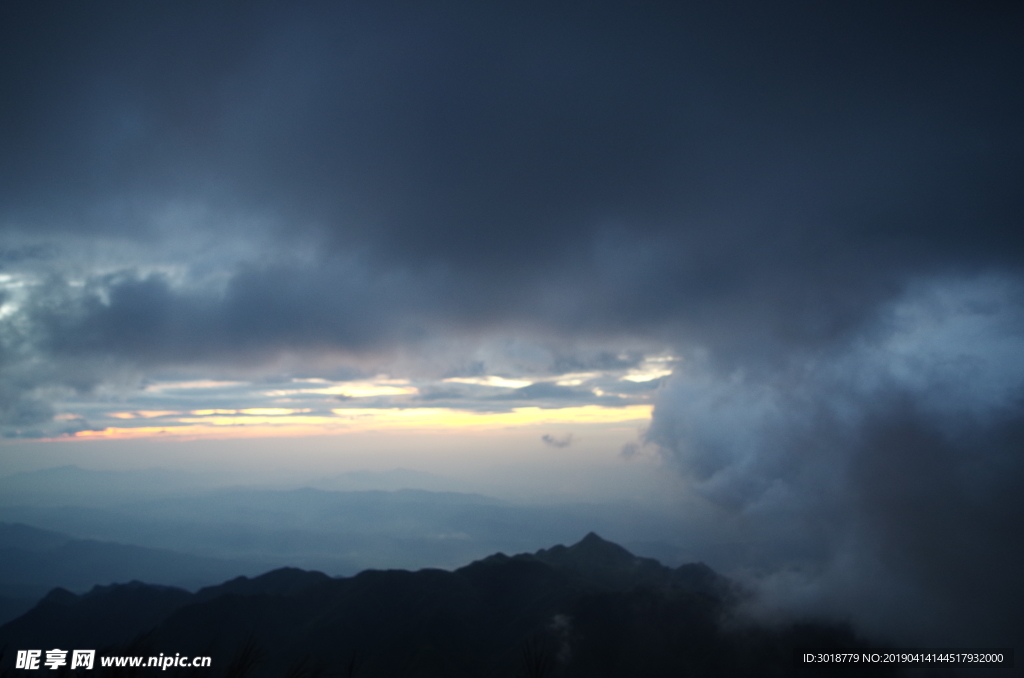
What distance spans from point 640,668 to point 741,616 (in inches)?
2032

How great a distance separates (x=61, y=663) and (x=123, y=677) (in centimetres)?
1482

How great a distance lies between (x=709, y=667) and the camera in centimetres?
17238

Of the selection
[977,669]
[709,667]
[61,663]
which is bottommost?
[977,669]

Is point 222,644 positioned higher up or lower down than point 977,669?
higher up

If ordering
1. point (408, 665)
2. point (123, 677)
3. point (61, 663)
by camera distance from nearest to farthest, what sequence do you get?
1. point (123, 677)
2. point (61, 663)
3. point (408, 665)

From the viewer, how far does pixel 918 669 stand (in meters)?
179

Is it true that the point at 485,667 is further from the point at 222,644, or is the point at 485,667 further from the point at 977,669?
the point at 977,669

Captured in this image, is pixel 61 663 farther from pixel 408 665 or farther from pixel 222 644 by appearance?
pixel 222 644

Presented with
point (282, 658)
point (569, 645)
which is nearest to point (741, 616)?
point (569, 645)

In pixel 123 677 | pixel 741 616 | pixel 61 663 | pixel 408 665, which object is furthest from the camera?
pixel 741 616

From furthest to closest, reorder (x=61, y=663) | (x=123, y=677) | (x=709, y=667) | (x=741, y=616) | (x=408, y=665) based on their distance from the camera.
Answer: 1. (x=741, y=616)
2. (x=408, y=665)
3. (x=709, y=667)
4. (x=61, y=663)
5. (x=123, y=677)

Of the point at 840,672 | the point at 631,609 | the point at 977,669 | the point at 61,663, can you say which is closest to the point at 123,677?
the point at 61,663

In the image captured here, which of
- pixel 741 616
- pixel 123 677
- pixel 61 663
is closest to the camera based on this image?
pixel 123 677

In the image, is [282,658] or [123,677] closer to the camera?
[123,677]
